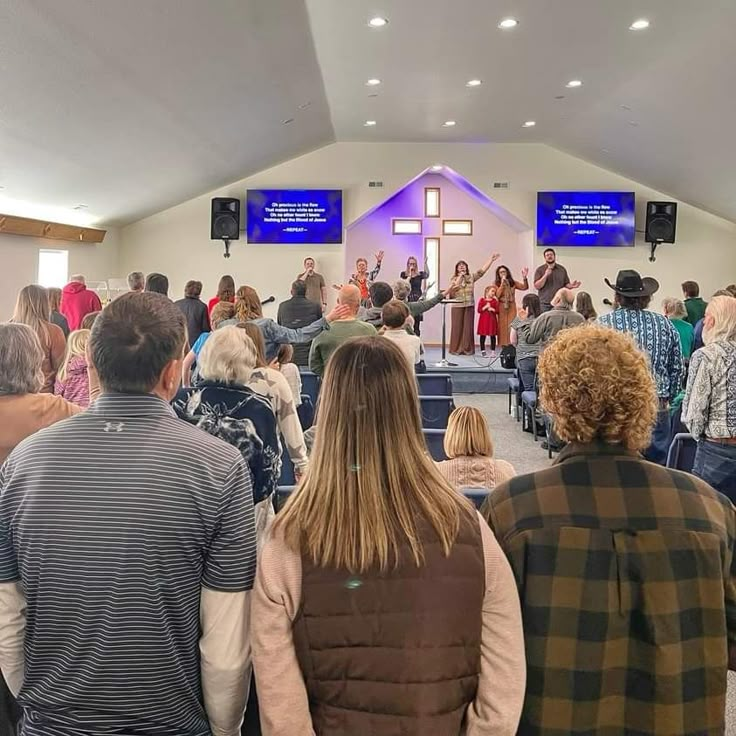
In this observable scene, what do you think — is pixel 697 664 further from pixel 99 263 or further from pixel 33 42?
pixel 99 263

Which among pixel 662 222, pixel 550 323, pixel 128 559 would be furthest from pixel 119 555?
pixel 662 222

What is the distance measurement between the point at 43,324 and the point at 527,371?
13.4 feet

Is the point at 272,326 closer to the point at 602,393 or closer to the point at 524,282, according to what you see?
the point at 602,393

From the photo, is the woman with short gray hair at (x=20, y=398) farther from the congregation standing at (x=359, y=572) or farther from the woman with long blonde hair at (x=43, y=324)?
the woman with long blonde hair at (x=43, y=324)

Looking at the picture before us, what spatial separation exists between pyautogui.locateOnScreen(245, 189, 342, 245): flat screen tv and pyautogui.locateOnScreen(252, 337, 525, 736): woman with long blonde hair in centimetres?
1027

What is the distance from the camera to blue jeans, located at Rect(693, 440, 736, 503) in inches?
119

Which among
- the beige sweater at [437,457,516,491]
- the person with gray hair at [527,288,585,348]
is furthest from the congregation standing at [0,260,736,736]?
the person with gray hair at [527,288,585,348]

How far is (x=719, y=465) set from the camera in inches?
121

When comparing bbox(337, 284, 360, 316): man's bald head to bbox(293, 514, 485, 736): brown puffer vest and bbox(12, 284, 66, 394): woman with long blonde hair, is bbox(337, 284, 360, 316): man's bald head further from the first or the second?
bbox(293, 514, 485, 736): brown puffer vest

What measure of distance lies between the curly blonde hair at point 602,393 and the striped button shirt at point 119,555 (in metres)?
0.60

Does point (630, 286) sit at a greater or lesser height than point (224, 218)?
lesser

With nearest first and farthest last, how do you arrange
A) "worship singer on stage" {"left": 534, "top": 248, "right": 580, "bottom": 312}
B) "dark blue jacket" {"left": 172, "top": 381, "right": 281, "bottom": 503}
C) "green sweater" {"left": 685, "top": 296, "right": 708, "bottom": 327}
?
"dark blue jacket" {"left": 172, "top": 381, "right": 281, "bottom": 503} < "green sweater" {"left": 685, "top": 296, "right": 708, "bottom": 327} < "worship singer on stage" {"left": 534, "top": 248, "right": 580, "bottom": 312}

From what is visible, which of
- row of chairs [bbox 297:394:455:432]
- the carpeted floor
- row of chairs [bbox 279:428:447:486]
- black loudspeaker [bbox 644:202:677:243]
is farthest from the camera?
black loudspeaker [bbox 644:202:677:243]

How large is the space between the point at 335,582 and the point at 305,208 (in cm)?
1056
